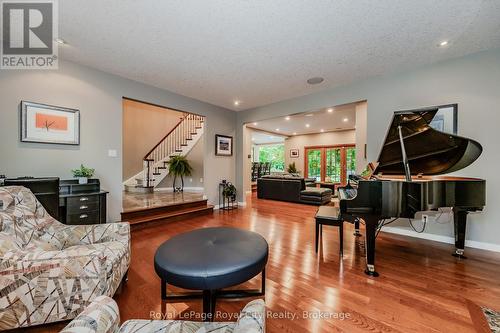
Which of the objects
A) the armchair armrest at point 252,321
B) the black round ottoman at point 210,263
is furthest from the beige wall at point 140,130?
the armchair armrest at point 252,321

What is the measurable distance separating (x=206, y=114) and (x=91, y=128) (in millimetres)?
2422

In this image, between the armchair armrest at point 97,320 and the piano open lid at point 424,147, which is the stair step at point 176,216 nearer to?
the armchair armrest at point 97,320

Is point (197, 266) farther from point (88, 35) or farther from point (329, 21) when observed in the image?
point (88, 35)

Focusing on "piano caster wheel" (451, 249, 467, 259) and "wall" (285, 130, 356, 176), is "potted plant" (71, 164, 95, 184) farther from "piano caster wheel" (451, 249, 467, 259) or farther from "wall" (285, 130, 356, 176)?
"wall" (285, 130, 356, 176)

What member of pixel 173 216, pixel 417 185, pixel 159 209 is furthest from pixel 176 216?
pixel 417 185

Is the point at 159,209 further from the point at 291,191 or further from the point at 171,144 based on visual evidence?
the point at 171,144

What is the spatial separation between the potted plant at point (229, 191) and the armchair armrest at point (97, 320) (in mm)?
4447

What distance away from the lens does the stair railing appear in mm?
7145

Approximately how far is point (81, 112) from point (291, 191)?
206 inches

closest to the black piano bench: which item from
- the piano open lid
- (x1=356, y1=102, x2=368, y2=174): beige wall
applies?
the piano open lid

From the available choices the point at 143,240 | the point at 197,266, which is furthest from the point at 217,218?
the point at 197,266

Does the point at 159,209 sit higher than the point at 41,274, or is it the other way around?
the point at 41,274

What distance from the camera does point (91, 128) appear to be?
3.30 meters

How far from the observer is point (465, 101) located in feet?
9.39
